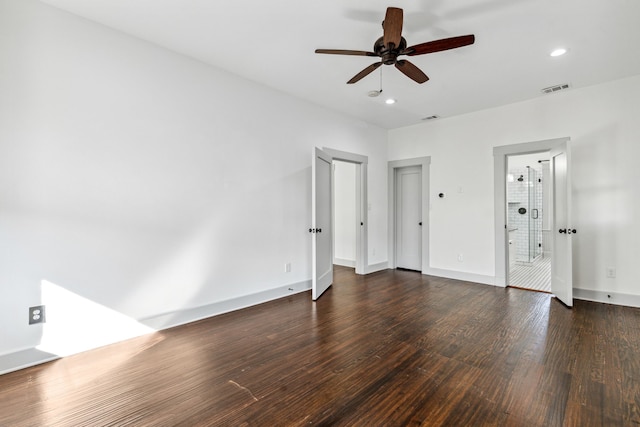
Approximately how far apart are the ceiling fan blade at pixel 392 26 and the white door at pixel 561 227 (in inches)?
116

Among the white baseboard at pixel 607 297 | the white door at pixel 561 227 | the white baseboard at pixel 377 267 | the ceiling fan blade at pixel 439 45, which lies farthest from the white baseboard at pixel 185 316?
the white baseboard at pixel 607 297

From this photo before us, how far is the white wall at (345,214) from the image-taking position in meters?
6.11

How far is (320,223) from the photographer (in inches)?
168

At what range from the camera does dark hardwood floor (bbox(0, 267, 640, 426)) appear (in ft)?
5.77

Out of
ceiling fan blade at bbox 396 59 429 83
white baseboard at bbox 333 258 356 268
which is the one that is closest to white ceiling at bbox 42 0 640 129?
ceiling fan blade at bbox 396 59 429 83

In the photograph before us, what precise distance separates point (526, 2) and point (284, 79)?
250 centimetres

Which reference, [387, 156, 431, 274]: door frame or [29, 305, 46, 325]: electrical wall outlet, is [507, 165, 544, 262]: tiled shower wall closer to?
[387, 156, 431, 274]: door frame

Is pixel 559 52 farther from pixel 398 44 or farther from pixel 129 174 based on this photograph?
pixel 129 174

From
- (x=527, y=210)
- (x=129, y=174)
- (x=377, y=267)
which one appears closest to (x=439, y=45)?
(x=129, y=174)

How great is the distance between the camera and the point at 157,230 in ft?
9.64

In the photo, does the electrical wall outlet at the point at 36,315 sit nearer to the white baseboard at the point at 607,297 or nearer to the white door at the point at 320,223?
the white door at the point at 320,223

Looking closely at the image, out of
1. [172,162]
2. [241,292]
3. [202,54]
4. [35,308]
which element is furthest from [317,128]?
[35,308]

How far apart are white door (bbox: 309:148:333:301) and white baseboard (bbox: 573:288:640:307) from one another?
3.46 meters

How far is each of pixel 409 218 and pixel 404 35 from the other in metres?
3.82
